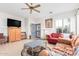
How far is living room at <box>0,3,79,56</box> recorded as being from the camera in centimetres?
229

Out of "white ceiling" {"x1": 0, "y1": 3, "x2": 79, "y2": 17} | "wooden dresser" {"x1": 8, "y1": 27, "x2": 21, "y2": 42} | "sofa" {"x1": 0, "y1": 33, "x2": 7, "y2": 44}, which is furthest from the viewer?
"wooden dresser" {"x1": 8, "y1": 27, "x2": 21, "y2": 42}

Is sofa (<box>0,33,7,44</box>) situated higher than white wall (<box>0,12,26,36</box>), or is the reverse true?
white wall (<box>0,12,26,36</box>)

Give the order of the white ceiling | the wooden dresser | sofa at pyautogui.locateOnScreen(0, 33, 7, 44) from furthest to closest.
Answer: the wooden dresser
sofa at pyautogui.locateOnScreen(0, 33, 7, 44)
the white ceiling

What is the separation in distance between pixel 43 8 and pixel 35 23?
40cm

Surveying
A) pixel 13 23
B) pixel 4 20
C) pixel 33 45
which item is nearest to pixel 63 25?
pixel 33 45

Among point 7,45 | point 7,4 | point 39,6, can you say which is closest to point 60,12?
point 39,6

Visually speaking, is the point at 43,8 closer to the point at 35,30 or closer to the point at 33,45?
the point at 35,30

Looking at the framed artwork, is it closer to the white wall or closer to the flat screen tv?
the white wall

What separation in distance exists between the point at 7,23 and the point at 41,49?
39.9 inches

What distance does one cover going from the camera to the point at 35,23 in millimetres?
2471

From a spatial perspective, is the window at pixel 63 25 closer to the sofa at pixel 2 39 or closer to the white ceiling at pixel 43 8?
the white ceiling at pixel 43 8

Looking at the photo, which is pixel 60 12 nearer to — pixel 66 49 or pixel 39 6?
pixel 39 6

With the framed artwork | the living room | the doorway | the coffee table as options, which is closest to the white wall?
the living room

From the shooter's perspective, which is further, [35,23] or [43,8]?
[35,23]
